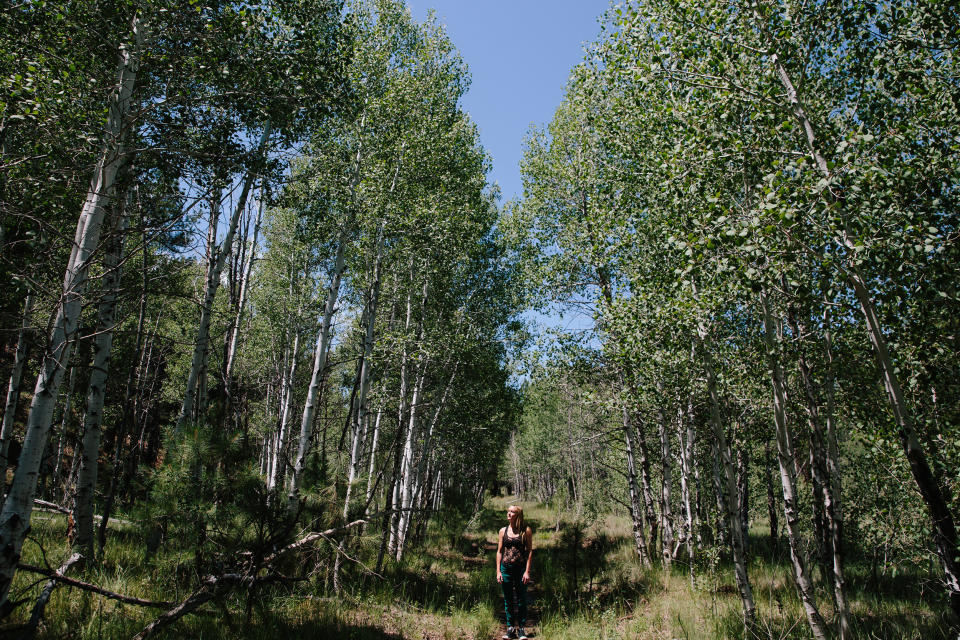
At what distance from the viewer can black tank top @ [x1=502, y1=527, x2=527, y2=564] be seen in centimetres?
639

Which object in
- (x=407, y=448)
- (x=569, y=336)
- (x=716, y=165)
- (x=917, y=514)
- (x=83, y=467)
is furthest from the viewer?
(x=407, y=448)

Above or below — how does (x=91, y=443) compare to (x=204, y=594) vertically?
above

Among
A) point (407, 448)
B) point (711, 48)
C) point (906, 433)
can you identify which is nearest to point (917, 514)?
point (906, 433)

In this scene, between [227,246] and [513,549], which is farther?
[227,246]

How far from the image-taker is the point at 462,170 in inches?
522

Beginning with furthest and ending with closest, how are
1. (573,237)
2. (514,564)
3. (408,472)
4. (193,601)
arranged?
(408,472) → (573,237) → (514,564) → (193,601)

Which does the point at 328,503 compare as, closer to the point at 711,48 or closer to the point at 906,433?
the point at 906,433

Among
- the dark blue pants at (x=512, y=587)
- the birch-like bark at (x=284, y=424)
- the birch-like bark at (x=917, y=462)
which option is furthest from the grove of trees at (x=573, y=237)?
the dark blue pants at (x=512, y=587)

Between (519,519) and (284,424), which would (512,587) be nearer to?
(519,519)

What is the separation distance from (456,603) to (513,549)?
9.63 ft

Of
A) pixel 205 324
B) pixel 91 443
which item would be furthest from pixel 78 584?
pixel 205 324

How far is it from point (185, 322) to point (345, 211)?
14.0 metres

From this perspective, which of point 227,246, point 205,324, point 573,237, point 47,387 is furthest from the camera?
point 573,237

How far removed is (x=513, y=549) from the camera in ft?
21.1
